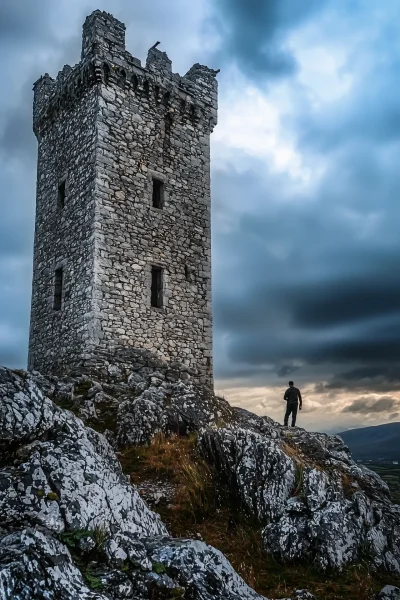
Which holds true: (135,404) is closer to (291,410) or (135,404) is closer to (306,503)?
(306,503)

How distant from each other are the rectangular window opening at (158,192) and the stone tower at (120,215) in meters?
0.05

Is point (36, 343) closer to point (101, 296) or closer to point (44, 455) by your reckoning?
point (101, 296)

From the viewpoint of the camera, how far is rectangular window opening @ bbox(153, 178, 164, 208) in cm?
2162

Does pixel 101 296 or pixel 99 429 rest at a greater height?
pixel 101 296

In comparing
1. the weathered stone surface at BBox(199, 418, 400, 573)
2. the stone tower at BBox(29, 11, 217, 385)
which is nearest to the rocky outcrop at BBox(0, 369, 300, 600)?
the weathered stone surface at BBox(199, 418, 400, 573)

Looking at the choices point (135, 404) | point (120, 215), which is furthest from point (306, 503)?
point (120, 215)

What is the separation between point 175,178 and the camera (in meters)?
22.2

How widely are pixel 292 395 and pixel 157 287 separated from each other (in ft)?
21.7

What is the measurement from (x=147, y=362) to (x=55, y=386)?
4.35m

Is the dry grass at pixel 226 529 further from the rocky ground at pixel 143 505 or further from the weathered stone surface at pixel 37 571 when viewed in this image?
the weathered stone surface at pixel 37 571

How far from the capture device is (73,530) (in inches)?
263

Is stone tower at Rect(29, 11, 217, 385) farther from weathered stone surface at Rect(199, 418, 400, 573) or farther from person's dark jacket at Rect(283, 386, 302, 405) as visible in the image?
weathered stone surface at Rect(199, 418, 400, 573)

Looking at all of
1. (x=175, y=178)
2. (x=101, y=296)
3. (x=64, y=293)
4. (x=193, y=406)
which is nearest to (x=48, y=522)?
(x=193, y=406)

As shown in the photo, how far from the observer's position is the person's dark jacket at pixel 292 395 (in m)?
20.4
